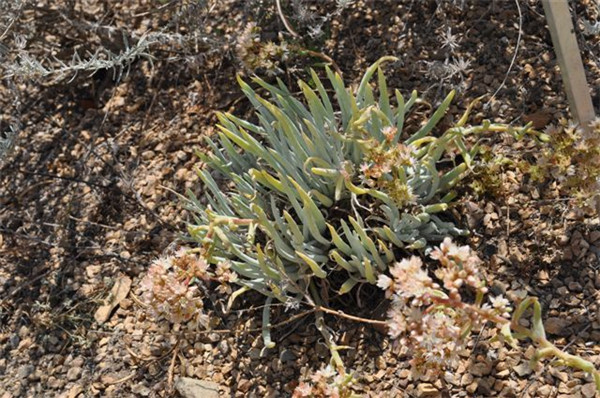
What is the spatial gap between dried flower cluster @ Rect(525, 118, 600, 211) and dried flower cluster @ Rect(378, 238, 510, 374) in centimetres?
59

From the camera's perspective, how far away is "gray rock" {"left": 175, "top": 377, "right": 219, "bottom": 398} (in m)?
2.55

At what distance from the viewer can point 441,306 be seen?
184 centimetres

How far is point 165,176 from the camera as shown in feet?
10.5

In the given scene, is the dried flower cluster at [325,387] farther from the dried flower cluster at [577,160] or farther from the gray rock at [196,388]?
the dried flower cluster at [577,160]

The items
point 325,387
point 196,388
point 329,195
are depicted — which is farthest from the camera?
point 329,195

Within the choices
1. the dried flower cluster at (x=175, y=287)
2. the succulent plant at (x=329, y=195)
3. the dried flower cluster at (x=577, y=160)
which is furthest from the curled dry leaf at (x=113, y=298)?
the dried flower cluster at (x=577, y=160)

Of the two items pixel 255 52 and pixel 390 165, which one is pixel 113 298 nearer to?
pixel 255 52

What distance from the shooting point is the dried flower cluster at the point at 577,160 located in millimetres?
Result: 2260

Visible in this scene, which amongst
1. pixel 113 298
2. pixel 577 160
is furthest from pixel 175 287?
pixel 577 160

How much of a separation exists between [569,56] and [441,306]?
990 mm

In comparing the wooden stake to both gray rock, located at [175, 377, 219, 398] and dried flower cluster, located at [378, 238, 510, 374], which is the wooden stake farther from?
gray rock, located at [175, 377, 219, 398]

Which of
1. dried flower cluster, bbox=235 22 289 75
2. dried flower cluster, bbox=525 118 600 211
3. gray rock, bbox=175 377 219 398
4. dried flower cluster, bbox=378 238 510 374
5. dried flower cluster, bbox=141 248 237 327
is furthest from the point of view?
dried flower cluster, bbox=235 22 289 75

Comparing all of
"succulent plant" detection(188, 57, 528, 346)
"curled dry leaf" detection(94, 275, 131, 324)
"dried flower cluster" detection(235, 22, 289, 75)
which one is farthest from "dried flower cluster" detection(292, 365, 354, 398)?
"dried flower cluster" detection(235, 22, 289, 75)

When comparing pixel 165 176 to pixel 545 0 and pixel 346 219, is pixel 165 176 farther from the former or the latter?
pixel 545 0
